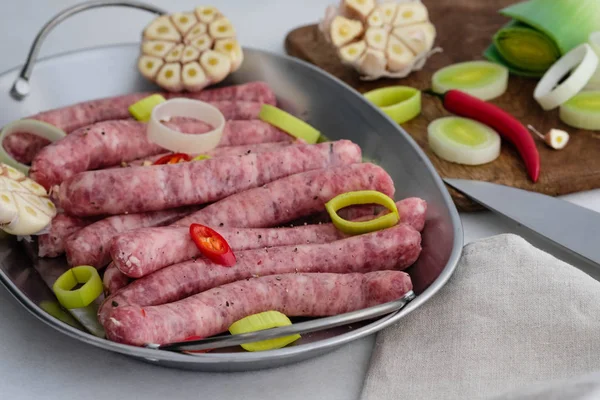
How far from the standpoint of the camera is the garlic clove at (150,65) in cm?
317

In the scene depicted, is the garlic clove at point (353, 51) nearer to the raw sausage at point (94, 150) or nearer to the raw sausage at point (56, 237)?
the raw sausage at point (94, 150)

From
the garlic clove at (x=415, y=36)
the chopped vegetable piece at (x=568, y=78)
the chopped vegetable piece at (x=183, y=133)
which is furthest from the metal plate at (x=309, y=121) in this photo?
the chopped vegetable piece at (x=568, y=78)

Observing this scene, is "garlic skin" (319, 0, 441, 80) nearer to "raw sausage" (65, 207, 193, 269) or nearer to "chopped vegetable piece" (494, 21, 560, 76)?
"chopped vegetable piece" (494, 21, 560, 76)

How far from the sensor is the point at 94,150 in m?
2.66

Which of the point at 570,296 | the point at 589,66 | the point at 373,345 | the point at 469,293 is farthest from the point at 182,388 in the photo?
the point at 589,66

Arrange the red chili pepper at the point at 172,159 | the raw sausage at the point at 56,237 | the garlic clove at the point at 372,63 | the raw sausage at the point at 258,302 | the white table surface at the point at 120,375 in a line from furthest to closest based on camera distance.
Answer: the garlic clove at the point at 372,63
the red chili pepper at the point at 172,159
the raw sausage at the point at 56,237
the white table surface at the point at 120,375
the raw sausage at the point at 258,302

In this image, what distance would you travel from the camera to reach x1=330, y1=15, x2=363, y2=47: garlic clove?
3.47 metres

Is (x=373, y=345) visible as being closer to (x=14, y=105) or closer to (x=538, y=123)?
(x=538, y=123)

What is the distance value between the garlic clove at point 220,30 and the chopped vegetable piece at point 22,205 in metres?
1.08

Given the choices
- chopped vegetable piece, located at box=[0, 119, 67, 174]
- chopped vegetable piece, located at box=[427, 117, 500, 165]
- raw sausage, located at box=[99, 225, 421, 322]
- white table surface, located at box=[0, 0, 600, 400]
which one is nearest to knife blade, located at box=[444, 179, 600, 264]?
chopped vegetable piece, located at box=[427, 117, 500, 165]

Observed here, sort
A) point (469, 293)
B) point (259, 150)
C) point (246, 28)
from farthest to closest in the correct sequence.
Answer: point (246, 28)
point (259, 150)
point (469, 293)

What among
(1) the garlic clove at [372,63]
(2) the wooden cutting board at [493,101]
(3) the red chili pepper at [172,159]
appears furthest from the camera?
(1) the garlic clove at [372,63]

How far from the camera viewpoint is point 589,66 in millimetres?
3275

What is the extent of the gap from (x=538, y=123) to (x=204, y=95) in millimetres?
1404
